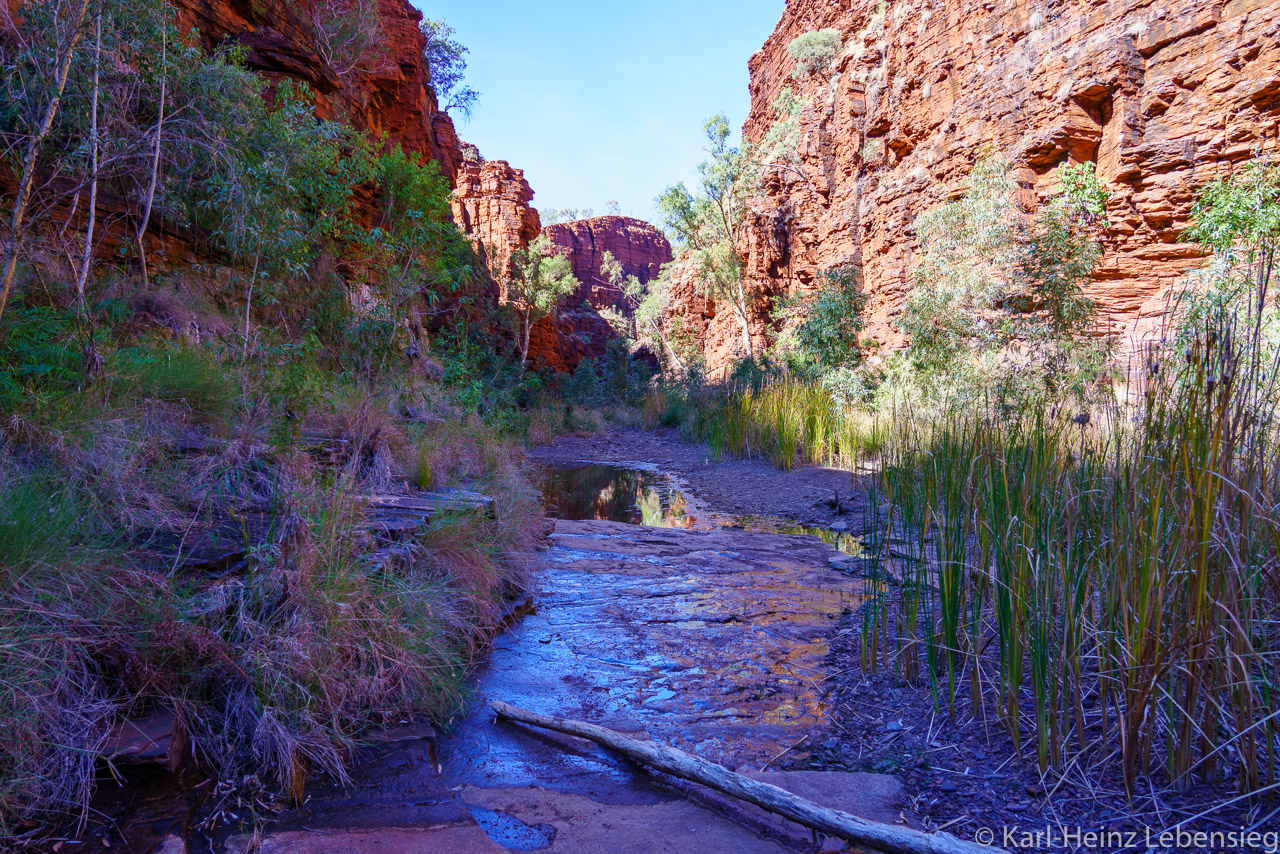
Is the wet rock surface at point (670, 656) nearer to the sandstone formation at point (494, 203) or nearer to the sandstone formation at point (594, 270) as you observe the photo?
the sandstone formation at point (594, 270)

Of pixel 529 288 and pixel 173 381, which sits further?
pixel 529 288

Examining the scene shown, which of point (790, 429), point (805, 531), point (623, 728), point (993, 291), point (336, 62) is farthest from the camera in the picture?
point (336, 62)

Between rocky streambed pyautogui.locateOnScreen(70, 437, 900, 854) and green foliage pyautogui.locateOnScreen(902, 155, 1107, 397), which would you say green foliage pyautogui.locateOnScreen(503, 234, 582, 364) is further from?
rocky streambed pyautogui.locateOnScreen(70, 437, 900, 854)

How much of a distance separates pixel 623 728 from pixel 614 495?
7511 mm

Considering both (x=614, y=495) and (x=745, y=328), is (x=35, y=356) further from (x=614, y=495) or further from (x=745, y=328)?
(x=745, y=328)

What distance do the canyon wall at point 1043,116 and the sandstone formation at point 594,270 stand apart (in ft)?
51.3

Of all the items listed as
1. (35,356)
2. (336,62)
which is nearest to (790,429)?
(35,356)

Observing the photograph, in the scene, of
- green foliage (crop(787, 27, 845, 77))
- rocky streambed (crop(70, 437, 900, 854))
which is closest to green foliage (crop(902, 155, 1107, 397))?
rocky streambed (crop(70, 437, 900, 854))

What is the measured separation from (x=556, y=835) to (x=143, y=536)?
217 centimetres

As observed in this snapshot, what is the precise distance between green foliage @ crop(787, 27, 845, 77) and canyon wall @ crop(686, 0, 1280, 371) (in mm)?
816

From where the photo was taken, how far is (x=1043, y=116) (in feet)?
50.5

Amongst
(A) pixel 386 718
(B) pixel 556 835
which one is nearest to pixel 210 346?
(A) pixel 386 718

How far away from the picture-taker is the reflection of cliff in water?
8141 mm

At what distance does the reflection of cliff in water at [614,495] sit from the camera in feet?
26.7
